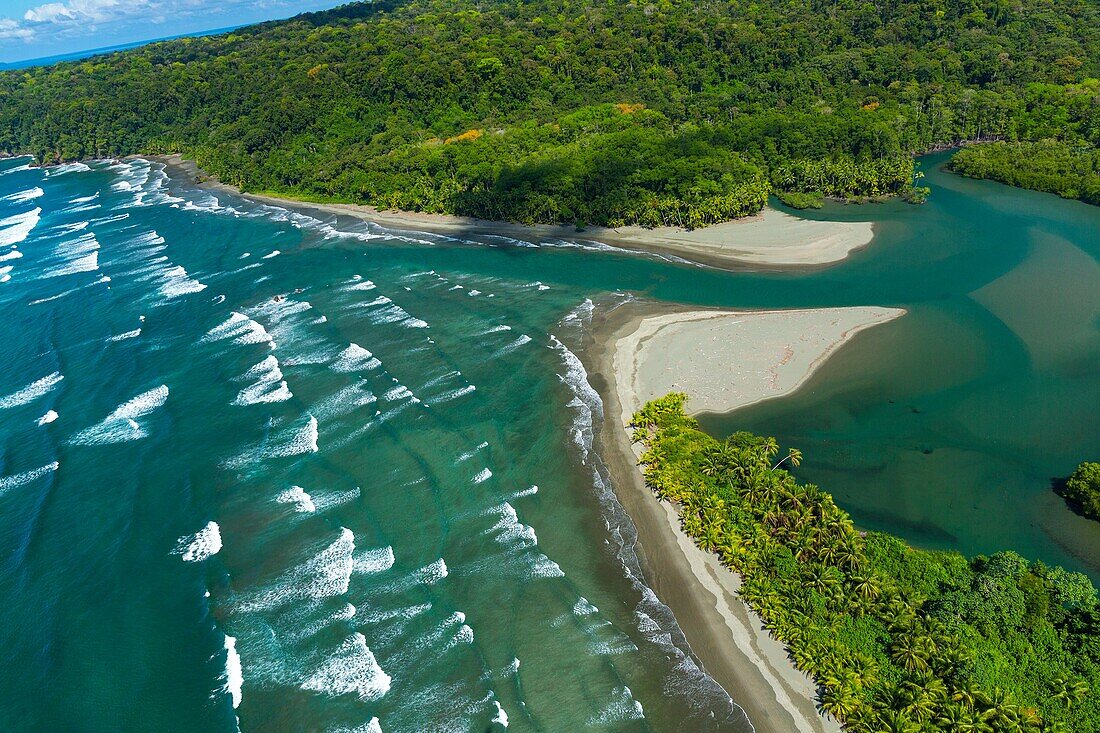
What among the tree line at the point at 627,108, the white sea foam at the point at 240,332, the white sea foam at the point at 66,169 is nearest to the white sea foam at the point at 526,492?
the white sea foam at the point at 240,332

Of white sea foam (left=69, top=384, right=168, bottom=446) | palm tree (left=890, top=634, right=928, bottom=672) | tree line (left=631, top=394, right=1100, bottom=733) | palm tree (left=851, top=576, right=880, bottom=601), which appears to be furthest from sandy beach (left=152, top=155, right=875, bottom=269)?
palm tree (left=890, top=634, right=928, bottom=672)

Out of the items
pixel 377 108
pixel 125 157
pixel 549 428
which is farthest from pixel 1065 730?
pixel 125 157

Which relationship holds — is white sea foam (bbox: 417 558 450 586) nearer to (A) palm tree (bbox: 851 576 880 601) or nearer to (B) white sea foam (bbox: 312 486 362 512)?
(B) white sea foam (bbox: 312 486 362 512)

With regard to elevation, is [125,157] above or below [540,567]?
above

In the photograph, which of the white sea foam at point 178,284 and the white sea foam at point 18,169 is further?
the white sea foam at point 18,169

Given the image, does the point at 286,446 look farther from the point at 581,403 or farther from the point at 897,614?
the point at 897,614

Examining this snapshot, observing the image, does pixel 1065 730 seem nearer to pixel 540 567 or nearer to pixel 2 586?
pixel 540 567

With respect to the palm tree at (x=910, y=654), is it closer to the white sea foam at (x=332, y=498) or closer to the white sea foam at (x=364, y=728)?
the white sea foam at (x=364, y=728)

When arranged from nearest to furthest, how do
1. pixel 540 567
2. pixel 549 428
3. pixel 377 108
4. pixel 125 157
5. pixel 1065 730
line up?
pixel 1065 730 → pixel 540 567 → pixel 549 428 → pixel 377 108 → pixel 125 157
